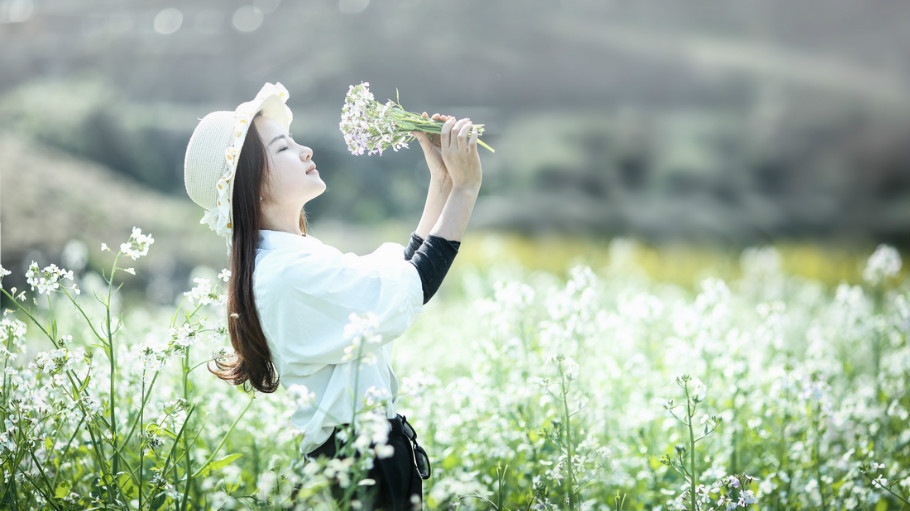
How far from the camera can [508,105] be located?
28.7 feet

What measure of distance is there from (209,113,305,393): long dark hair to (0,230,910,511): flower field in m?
0.08

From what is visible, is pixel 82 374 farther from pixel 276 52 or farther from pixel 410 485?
pixel 276 52

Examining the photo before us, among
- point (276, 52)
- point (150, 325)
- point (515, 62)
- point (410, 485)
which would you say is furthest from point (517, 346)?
point (276, 52)

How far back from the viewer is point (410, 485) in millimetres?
1840

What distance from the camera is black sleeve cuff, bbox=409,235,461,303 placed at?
1.77 meters

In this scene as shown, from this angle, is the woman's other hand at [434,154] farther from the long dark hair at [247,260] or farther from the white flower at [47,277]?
the white flower at [47,277]

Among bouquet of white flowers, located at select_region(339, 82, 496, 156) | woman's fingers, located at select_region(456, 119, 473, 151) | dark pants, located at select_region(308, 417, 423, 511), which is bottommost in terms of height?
dark pants, located at select_region(308, 417, 423, 511)

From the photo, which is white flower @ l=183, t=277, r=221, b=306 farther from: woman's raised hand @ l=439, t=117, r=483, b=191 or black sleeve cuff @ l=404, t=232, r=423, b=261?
Answer: woman's raised hand @ l=439, t=117, r=483, b=191

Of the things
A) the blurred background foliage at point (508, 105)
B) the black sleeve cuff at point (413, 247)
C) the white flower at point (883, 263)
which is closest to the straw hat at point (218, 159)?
the black sleeve cuff at point (413, 247)

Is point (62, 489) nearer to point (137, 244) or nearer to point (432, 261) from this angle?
point (137, 244)

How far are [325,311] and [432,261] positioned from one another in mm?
283

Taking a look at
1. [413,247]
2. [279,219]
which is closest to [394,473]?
[413,247]

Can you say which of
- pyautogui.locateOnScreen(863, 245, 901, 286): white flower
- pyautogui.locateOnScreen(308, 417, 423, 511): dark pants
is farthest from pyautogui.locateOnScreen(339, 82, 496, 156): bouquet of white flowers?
pyautogui.locateOnScreen(863, 245, 901, 286): white flower

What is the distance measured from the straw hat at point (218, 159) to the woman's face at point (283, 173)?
0.07m
